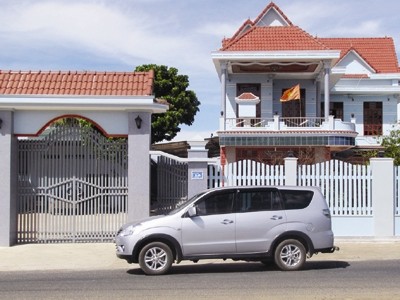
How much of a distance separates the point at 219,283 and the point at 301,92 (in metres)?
25.7

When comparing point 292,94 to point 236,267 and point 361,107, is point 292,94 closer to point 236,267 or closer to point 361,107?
point 361,107

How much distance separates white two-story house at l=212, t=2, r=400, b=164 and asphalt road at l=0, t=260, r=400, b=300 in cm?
1595

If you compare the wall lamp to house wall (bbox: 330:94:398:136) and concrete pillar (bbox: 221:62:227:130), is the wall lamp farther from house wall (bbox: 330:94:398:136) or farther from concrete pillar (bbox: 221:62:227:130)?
house wall (bbox: 330:94:398:136)

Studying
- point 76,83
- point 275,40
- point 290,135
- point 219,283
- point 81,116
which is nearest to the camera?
point 219,283

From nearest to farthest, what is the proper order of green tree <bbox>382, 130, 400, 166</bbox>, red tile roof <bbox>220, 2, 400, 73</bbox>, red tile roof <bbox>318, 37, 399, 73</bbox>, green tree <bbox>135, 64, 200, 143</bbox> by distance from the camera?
green tree <bbox>382, 130, 400, 166</bbox>
red tile roof <bbox>220, 2, 400, 73</bbox>
red tile roof <bbox>318, 37, 399, 73</bbox>
green tree <bbox>135, 64, 200, 143</bbox>

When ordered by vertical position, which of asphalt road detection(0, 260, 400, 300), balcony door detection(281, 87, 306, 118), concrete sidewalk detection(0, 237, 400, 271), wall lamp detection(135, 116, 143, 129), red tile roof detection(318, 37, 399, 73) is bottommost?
concrete sidewalk detection(0, 237, 400, 271)

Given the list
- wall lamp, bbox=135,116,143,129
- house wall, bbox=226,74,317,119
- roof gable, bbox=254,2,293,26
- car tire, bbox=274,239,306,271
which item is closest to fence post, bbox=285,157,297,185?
wall lamp, bbox=135,116,143,129

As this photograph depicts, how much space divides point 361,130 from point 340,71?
4484 millimetres

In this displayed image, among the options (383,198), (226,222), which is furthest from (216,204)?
(383,198)

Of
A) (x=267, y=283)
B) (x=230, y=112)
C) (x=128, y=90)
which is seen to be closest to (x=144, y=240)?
(x=267, y=283)

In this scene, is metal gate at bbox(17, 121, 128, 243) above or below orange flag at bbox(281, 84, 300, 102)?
below

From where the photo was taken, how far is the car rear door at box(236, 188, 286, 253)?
42.2ft

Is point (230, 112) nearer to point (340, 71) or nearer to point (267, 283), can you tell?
point (340, 71)

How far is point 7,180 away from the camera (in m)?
17.4
